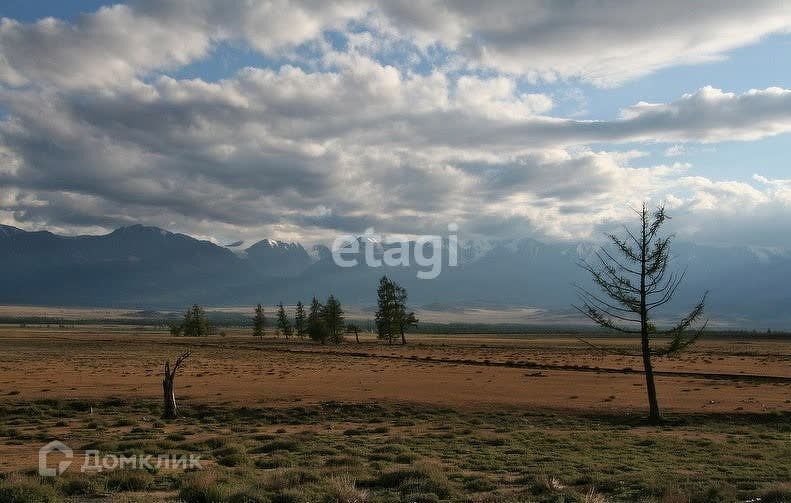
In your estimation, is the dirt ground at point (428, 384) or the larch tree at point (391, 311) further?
the larch tree at point (391, 311)

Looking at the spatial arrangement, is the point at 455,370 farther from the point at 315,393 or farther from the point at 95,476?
the point at 95,476

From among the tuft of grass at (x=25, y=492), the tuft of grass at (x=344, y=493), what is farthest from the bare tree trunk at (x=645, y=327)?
the tuft of grass at (x=25, y=492)

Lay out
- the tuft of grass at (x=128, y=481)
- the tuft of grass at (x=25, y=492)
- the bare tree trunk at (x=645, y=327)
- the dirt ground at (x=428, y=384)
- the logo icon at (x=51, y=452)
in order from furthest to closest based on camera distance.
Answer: the dirt ground at (x=428, y=384) < the bare tree trunk at (x=645, y=327) < the logo icon at (x=51, y=452) < the tuft of grass at (x=128, y=481) < the tuft of grass at (x=25, y=492)

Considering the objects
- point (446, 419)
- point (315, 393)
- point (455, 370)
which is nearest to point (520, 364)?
point (455, 370)

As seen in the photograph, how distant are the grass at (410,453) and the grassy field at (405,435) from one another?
6cm

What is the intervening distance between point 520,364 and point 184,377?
100 feet

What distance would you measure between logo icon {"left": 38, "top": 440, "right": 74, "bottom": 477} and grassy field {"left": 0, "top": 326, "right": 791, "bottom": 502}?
1.23 ft

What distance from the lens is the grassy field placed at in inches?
485

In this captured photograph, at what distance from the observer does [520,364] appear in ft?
189

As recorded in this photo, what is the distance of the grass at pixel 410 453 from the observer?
1200 centimetres

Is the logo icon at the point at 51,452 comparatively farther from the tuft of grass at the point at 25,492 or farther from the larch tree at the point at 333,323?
the larch tree at the point at 333,323

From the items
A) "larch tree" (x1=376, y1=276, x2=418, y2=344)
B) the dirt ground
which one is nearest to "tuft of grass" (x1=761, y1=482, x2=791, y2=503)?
the dirt ground

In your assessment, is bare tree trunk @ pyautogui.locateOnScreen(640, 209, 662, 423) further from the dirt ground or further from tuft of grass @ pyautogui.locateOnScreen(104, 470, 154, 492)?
tuft of grass @ pyautogui.locateOnScreen(104, 470, 154, 492)

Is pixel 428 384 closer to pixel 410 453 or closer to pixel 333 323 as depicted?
pixel 410 453
